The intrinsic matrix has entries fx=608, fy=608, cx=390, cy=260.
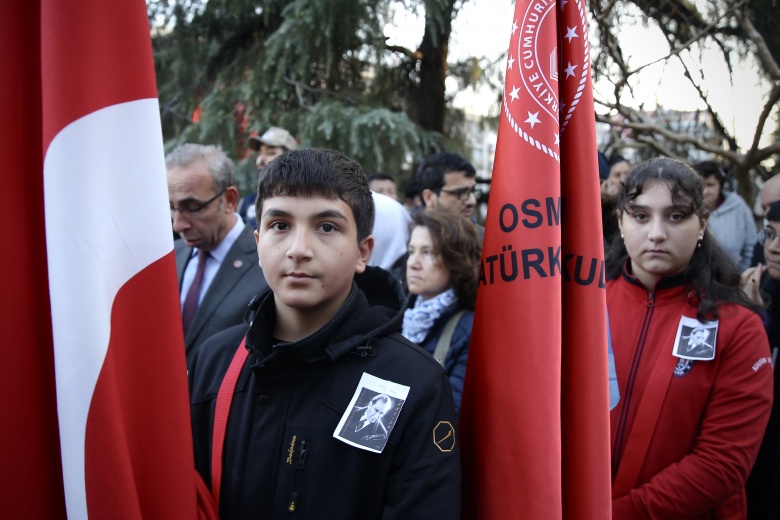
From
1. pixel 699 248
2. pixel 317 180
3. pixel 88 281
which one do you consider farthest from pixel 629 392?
pixel 88 281

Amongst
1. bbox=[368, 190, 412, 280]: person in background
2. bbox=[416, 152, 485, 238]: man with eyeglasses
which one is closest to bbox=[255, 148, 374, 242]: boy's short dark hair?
bbox=[368, 190, 412, 280]: person in background

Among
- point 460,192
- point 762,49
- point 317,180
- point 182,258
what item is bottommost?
point 182,258

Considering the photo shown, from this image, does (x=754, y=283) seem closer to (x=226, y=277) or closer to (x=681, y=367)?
(x=681, y=367)

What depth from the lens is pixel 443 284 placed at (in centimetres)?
279

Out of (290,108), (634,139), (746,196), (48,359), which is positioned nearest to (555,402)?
(48,359)

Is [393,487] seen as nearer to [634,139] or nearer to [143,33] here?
[143,33]

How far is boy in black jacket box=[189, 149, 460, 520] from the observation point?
135cm

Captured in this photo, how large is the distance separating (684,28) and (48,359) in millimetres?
5771

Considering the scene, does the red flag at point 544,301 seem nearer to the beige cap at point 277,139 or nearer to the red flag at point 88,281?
the red flag at point 88,281

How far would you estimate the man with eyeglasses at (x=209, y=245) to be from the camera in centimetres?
273

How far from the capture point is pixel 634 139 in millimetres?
5602

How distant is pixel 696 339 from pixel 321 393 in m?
1.32

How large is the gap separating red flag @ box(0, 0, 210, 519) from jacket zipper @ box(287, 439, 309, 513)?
219 millimetres

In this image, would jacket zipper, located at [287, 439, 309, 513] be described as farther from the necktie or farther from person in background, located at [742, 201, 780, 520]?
person in background, located at [742, 201, 780, 520]
